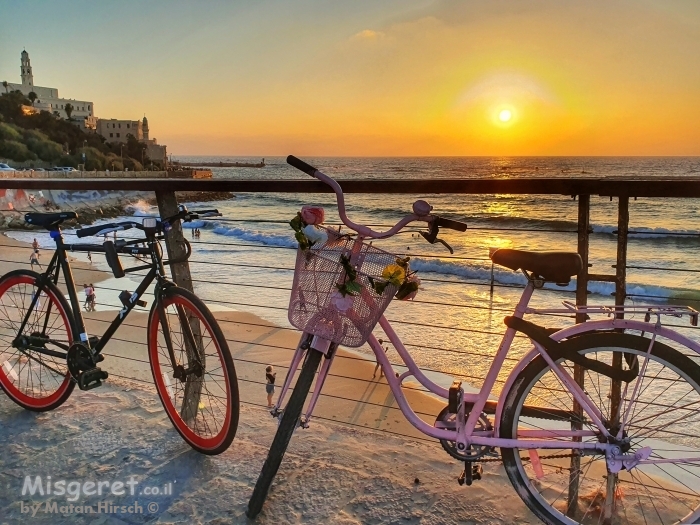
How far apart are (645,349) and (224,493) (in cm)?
161

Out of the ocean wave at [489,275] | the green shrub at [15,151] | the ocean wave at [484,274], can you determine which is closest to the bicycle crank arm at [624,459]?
the ocean wave at [489,275]

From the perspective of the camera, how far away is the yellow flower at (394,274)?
162 centimetres

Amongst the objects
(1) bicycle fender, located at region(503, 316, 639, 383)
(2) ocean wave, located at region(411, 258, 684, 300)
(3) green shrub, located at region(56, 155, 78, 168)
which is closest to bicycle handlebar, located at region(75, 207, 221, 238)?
(1) bicycle fender, located at region(503, 316, 639, 383)

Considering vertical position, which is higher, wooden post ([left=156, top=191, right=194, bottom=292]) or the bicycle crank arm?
wooden post ([left=156, top=191, right=194, bottom=292])

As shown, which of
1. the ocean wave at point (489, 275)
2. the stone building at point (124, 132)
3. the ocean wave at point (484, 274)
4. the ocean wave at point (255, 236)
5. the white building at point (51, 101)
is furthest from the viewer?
the stone building at point (124, 132)

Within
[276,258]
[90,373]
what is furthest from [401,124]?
[90,373]

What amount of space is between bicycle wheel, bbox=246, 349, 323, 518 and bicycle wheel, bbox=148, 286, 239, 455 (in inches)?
12.6

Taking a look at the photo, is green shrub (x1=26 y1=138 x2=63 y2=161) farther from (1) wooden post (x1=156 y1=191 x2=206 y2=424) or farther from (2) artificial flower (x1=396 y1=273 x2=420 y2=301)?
(2) artificial flower (x1=396 y1=273 x2=420 y2=301)

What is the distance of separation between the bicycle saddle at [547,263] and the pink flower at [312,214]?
22.8 inches

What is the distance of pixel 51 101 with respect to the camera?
3307 inches

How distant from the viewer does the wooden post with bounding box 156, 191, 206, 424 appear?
238 cm

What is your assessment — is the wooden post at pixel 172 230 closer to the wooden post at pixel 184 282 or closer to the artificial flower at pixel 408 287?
the wooden post at pixel 184 282

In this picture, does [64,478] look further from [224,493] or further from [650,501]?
[650,501]

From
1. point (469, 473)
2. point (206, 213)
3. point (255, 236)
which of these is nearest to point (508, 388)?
point (469, 473)
